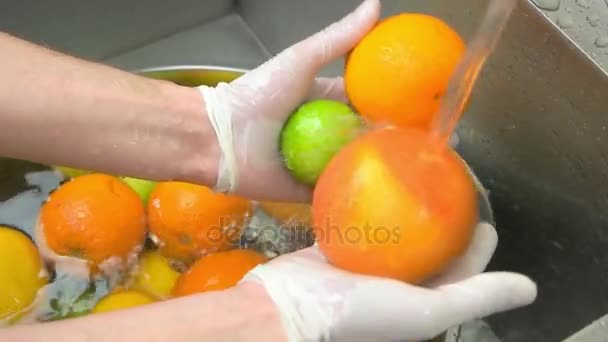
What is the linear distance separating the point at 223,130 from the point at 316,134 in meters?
0.12

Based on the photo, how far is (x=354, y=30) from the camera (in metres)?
0.80

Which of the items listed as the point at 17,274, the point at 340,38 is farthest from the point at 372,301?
the point at 17,274

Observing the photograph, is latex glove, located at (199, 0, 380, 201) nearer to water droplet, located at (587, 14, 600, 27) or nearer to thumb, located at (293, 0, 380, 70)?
thumb, located at (293, 0, 380, 70)

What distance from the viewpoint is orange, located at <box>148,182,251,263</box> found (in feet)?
3.02

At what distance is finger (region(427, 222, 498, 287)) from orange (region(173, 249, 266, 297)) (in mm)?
282

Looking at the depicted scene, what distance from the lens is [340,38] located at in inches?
31.5

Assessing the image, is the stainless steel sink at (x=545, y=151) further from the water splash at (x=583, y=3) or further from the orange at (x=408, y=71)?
the orange at (x=408, y=71)

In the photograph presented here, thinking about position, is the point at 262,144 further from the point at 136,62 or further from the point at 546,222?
the point at 136,62

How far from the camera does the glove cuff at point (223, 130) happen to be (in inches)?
32.2

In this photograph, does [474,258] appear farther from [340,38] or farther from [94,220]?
[94,220]

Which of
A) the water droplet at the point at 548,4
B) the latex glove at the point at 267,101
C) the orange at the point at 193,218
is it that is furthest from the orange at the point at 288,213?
the water droplet at the point at 548,4

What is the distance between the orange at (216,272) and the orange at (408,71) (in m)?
0.27

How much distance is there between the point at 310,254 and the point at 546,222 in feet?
1.00

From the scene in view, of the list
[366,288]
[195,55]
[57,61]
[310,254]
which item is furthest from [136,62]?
[366,288]
